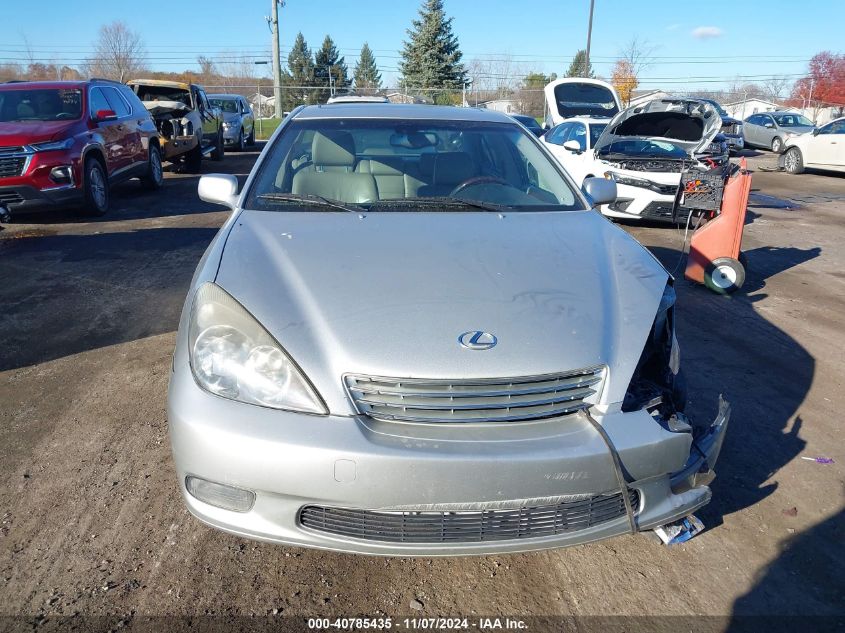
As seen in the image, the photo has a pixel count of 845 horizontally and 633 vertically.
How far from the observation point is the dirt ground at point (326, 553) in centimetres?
226

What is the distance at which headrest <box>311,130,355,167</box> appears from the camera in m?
3.78

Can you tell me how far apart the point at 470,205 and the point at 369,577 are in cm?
185

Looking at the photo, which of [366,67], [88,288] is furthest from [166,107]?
[366,67]

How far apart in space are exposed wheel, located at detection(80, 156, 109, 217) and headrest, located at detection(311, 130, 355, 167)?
605 cm

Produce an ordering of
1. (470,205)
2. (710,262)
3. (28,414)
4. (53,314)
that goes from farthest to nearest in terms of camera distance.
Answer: (710,262)
(53,314)
(28,414)
(470,205)

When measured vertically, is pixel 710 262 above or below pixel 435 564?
above

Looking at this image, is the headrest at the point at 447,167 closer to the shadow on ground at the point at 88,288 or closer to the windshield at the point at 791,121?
the shadow on ground at the point at 88,288

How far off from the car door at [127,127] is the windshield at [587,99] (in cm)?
968

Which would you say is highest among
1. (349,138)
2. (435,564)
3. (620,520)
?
(349,138)

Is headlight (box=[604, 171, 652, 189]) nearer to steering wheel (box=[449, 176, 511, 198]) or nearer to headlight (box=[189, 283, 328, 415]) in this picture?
steering wheel (box=[449, 176, 511, 198])

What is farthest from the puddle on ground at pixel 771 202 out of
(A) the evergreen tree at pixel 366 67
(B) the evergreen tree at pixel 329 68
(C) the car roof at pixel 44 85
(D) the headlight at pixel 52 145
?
(A) the evergreen tree at pixel 366 67

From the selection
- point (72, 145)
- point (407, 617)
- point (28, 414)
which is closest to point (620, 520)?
point (407, 617)

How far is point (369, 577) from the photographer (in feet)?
7.82

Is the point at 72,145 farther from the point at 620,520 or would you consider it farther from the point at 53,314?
the point at 620,520
